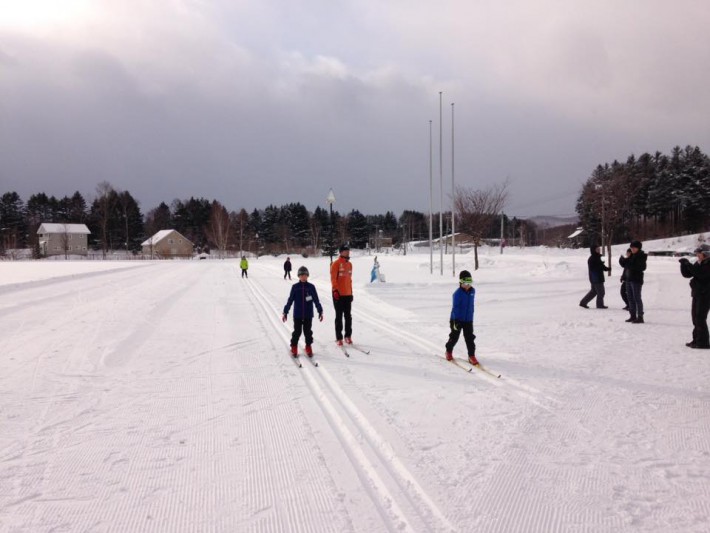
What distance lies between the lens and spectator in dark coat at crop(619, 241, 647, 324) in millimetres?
9602

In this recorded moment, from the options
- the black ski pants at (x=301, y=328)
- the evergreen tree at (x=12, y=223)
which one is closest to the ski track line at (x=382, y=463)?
the black ski pants at (x=301, y=328)

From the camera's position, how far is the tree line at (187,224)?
88500mm

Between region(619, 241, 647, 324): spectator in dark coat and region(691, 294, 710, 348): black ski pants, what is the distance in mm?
2293

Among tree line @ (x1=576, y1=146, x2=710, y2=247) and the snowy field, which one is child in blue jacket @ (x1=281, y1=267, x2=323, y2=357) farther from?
tree line @ (x1=576, y1=146, x2=710, y2=247)

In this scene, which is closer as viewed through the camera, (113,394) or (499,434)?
(499,434)

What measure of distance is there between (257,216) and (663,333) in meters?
108

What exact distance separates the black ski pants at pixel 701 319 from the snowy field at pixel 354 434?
0.32 metres

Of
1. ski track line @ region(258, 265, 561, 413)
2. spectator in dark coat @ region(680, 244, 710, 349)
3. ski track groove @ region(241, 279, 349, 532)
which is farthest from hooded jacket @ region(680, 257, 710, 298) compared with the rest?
ski track groove @ region(241, 279, 349, 532)

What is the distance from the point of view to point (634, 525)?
272 centimetres

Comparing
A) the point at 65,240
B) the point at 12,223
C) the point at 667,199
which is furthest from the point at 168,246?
the point at 667,199

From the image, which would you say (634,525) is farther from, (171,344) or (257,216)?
(257,216)

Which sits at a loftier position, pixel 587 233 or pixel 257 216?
pixel 257 216

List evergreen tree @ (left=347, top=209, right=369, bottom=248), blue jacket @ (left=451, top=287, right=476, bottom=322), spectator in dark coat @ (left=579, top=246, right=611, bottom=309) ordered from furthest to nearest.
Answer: evergreen tree @ (left=347, top=209, right=369, bottom=248) → spectator in dark coat @ (left=579, top=246, right=611, bottom=309) → blue jacket @ (left=451, top=287, right=476, bottom=322)

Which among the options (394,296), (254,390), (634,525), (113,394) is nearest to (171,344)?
(113,394)
